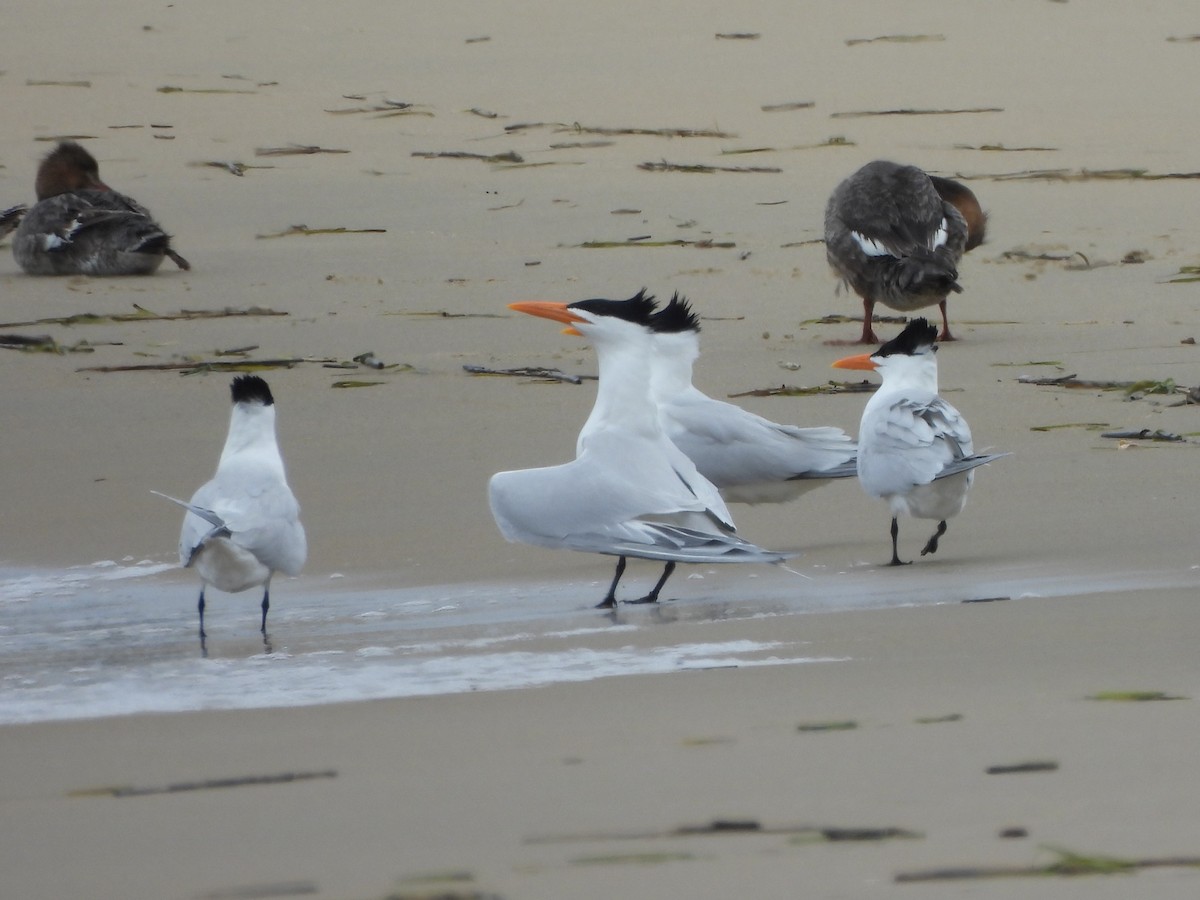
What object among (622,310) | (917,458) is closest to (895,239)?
(622,310)

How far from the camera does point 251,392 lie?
21.3 feet

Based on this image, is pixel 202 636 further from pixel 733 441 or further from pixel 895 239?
pixel 895 239

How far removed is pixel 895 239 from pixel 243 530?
5.32 m

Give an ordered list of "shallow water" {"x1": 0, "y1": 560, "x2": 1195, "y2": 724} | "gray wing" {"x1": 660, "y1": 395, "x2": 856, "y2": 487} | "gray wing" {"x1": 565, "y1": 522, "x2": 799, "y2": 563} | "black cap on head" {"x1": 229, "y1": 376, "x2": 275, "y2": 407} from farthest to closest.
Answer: "gray wing" {"x1": 660, "y1": 395, "x2": 856, "y2": 487} → "black cap on head" {"x1": 229, "y1": 376, "x2": 275, "y2": 407} → "gray wing" {"x1": 565, "y1": 522, "x2": 799, "y2": 563} → "shallow water" {"x1": 0, "y1": 560, "x2": 1195, "y2": 724}

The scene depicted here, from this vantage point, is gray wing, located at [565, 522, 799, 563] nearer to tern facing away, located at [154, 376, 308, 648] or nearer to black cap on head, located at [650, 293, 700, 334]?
tern facing away, located at [154, 376, 308, 648]

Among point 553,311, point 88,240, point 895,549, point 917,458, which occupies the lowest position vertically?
point 895,549

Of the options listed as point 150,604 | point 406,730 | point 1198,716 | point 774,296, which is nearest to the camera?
point 1198,716

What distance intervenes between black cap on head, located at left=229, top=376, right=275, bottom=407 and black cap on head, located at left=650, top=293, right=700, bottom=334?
128 cm

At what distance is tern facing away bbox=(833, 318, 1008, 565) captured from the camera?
634cm

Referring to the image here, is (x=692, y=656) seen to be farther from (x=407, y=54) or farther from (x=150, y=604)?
(x=407, y=54)

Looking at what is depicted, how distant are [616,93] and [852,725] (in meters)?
12.6

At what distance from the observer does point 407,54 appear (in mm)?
16875

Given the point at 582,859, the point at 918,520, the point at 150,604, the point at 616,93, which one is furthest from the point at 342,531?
the point at 616,93

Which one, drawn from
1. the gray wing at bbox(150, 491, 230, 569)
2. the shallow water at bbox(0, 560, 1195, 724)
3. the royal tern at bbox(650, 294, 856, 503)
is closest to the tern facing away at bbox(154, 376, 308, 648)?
the gray wing at bbox(150, 491, 230, 569)
